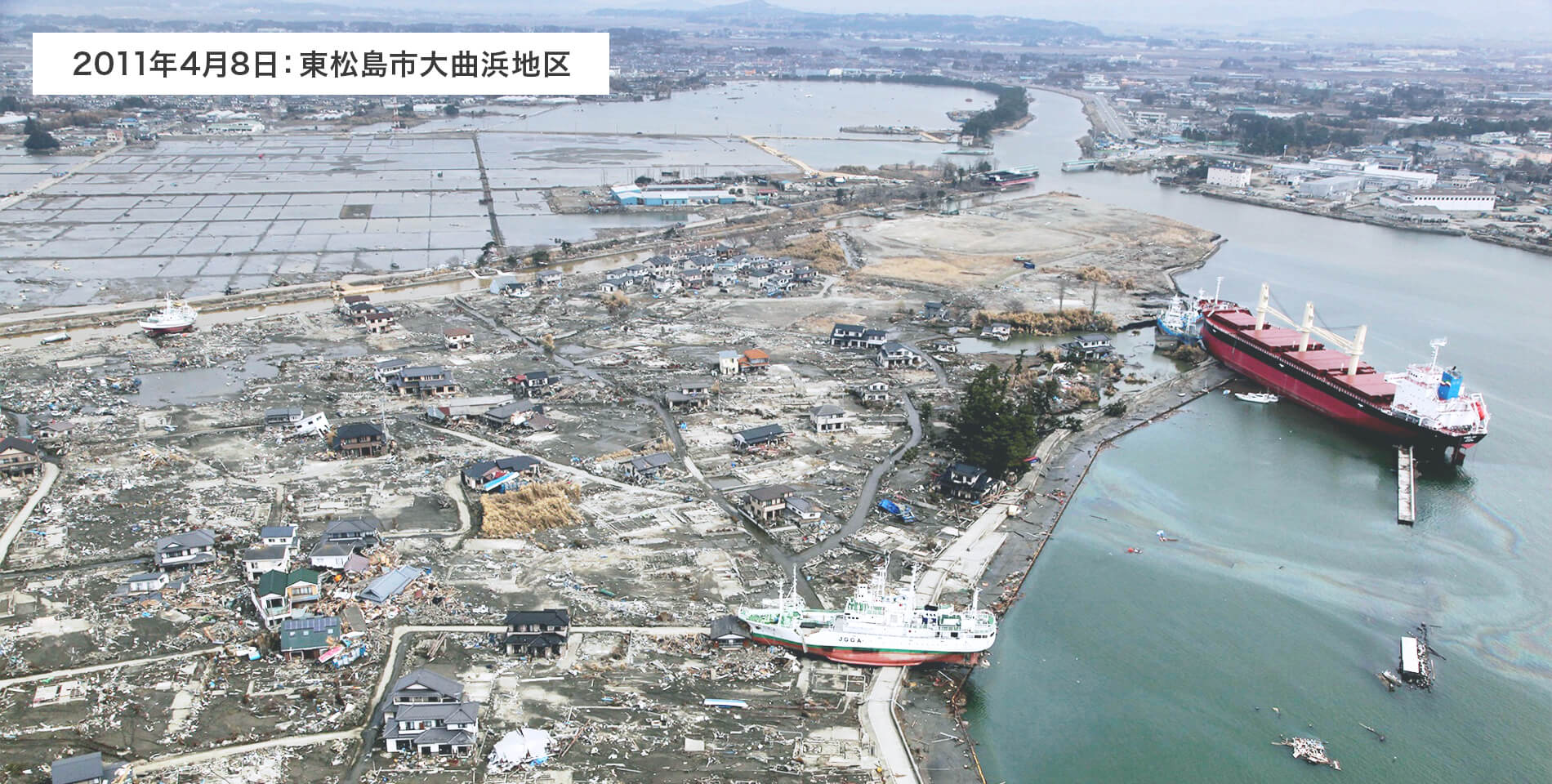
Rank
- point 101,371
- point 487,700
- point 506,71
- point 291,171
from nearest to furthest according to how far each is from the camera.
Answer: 1. point 487,700
2. point 101,371
3. point 506,71
4. point 291,171

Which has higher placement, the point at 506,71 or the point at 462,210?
the point at 506,71

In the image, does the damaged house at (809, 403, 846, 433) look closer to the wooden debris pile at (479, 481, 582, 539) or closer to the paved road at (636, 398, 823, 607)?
the paved road at (636, 398, 823, 607)

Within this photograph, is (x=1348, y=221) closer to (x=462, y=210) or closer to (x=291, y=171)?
(x=462, y=210)

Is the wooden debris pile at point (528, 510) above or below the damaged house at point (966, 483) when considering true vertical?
below

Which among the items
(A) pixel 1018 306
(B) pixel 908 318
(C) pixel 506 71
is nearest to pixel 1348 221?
(A) pixel 1018 306

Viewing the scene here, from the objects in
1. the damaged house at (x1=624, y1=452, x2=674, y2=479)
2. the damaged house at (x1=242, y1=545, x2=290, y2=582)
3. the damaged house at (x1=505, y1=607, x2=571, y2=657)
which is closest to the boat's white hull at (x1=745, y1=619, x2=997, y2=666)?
the damaged house at (x1=505, y1=607, x2=571, y2=657)

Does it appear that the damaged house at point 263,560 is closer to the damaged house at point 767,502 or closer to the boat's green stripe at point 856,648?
the boat's green stripe at point 856,648

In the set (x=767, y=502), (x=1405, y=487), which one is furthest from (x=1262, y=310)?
(x=767, y=502)

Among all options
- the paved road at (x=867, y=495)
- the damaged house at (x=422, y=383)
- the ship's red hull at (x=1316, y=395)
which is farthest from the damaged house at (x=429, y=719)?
the ship's red hull at (x=1316, y=395)
